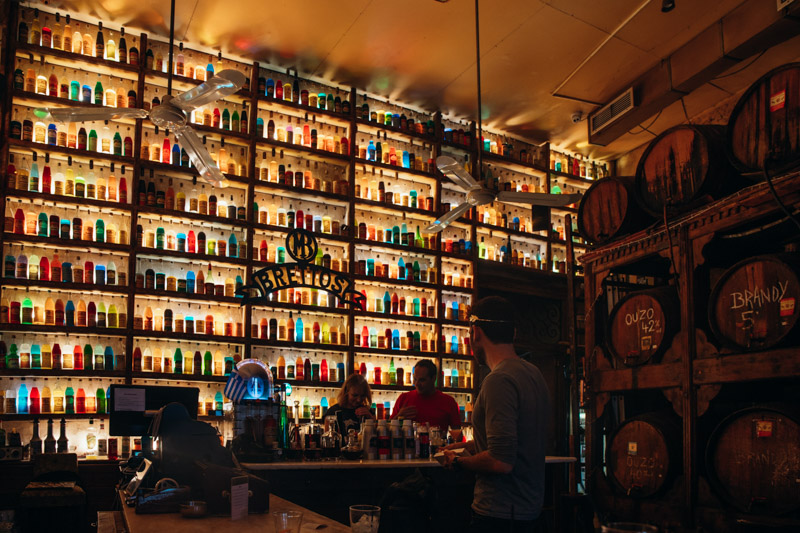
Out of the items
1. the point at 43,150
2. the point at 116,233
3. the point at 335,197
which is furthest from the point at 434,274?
the point at 43,150

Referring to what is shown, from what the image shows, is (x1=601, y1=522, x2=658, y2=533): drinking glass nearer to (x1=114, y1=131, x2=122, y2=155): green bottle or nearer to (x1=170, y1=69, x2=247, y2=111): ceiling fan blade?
(x1=170, y1=69, x2=247, y2=111): ceiling fan blade

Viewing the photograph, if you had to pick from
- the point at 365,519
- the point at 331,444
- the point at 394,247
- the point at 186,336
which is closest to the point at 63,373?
the point at 186,336

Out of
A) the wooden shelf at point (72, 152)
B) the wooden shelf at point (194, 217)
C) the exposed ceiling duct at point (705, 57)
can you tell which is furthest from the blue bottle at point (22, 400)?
the exposed ceiling duct at point (705, 57)

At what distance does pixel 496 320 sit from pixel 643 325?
1.79 meters

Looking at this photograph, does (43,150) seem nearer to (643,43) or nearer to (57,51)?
(57,51)

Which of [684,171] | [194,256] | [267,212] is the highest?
[267,212]

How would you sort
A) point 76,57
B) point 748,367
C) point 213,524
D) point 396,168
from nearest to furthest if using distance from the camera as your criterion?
point 213,524, point 748,367, point 76,57, point 396,168

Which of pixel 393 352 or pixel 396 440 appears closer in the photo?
pixel 396 440

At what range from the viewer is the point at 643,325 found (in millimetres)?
3957

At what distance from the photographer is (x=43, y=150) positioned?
18.4 ft

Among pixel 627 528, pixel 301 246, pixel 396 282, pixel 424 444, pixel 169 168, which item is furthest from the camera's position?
pixel 396 282

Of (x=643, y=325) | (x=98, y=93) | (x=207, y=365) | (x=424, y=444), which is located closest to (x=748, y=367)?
(x=643, y=325)

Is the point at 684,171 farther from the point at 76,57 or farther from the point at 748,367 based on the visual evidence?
the point at 76,57

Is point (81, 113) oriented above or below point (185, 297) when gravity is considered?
above
